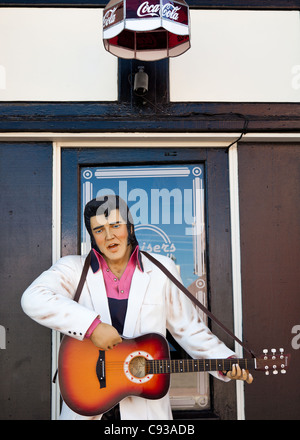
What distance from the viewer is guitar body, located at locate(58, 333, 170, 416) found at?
3074 mm

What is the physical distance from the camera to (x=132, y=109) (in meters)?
3.83

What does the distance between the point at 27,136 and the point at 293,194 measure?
7.48ft

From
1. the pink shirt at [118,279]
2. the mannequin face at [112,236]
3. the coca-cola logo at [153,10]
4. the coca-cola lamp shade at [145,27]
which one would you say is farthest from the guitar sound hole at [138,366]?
the coca-cola logo at [153,10]

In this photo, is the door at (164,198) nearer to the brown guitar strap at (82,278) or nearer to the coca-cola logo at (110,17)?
the brown guitar strap at (82,278)

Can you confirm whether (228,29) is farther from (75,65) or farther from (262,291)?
(262,291)

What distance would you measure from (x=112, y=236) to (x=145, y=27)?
1514mm

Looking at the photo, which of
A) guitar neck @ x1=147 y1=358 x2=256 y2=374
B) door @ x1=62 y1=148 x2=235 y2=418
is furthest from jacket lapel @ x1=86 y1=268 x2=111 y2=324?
guitar neck @ x1=147 y1=358 x2=256 y2=374

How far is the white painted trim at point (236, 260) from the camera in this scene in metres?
3.69

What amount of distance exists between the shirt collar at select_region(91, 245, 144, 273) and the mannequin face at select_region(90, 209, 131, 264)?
0.04 metres

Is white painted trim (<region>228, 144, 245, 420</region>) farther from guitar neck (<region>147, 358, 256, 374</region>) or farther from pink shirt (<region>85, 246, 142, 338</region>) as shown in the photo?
pink shirt (<region>85, 246, 142, 338</region>)

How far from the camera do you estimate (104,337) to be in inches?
119

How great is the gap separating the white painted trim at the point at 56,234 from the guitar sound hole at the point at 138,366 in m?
0.82

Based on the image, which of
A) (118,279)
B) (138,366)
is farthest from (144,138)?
(138,366)
